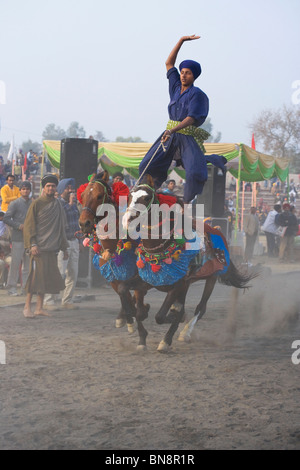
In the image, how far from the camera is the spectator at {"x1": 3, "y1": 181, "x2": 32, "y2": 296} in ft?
34.5

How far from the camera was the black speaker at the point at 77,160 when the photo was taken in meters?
12.3

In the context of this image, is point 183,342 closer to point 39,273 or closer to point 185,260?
point 185,260

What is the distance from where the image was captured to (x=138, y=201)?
6.00 meters

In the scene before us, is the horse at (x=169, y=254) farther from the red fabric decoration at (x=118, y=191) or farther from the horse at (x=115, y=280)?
the red fabric decoration at (x=118, y=191)

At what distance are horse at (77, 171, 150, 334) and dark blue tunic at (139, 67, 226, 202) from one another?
58cm

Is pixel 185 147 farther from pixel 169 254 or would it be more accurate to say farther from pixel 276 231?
pixel 276 231

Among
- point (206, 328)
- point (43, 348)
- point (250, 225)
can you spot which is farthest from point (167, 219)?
point (250, 225)

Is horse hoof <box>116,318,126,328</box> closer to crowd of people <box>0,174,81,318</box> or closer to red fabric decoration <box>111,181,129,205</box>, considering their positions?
red fabric decoration <box>111,181,129,205</box>

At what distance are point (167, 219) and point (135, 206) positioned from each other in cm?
43

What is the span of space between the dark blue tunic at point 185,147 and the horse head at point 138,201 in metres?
0.61

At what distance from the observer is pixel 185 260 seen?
6453 millimetres

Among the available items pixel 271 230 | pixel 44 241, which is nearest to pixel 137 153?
pixel 271 230

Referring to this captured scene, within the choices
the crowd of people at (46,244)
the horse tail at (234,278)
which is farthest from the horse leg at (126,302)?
the crowd of people at (46,244)

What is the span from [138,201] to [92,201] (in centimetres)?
54
